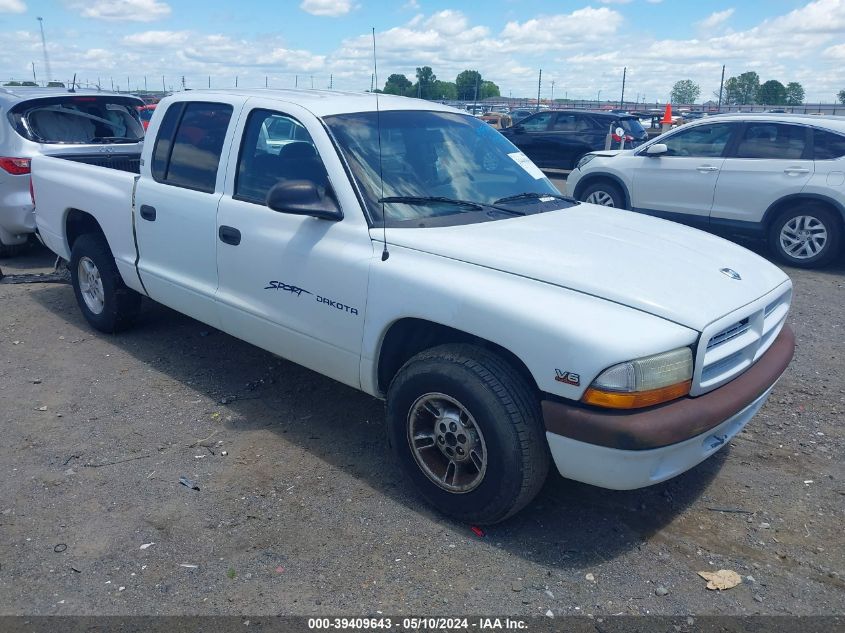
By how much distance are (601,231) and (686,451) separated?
1.32 meters

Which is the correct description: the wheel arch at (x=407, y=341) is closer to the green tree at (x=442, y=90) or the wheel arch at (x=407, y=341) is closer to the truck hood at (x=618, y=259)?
the truck hood at (x=618, y=259)

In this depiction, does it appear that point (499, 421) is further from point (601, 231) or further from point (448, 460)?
point (601, 231)

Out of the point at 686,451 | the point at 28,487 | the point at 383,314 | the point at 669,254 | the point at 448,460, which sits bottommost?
the point at 28,487

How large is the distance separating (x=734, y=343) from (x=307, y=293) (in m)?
2.11

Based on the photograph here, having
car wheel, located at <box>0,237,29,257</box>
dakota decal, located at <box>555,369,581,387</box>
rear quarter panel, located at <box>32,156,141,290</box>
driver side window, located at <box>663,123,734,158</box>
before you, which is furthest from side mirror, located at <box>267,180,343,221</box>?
driver side window, located at <box>663,123,734,158</box>

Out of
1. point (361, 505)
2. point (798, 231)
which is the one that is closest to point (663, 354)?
point (361, 505)

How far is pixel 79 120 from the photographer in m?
8.35

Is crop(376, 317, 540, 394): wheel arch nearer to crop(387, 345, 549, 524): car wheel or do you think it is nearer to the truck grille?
crop(387, 345, 549, 524): car wheel

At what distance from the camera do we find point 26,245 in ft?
29.2

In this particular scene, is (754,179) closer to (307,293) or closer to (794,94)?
(307,293)

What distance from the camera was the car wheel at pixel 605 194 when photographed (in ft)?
35.3

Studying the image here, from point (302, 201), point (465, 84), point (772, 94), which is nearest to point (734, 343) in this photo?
point (302, 201)

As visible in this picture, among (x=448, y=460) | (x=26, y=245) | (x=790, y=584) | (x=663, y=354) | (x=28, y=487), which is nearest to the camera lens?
(x=663, y=354)

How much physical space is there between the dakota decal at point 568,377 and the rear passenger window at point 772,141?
7.48m
